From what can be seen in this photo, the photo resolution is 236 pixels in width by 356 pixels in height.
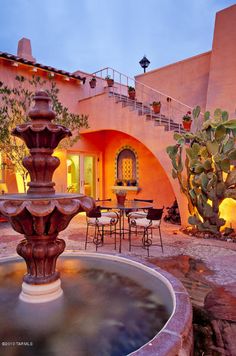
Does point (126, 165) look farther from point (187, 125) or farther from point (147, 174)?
point (187, 125)

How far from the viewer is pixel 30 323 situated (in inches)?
97.7

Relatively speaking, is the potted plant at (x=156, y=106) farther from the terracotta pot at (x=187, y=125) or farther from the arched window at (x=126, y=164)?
the arched window at (x=126, y=164)

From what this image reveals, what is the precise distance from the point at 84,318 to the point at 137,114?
6.96 meters

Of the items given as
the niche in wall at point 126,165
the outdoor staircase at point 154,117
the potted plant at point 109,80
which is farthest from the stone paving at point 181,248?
the potted plant at point 109,80

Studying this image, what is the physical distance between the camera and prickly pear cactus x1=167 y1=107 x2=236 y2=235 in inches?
247

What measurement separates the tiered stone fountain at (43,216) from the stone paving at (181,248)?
53.2 inches

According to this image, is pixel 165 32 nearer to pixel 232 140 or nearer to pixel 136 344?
pixel 232 140

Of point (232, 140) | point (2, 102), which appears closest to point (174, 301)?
point (232, 140)

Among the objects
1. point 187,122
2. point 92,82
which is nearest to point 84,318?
point 187,122

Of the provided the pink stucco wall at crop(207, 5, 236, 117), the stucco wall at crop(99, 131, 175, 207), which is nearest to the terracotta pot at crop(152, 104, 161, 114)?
the stucco wall at crop(99, 131, 175, 207)

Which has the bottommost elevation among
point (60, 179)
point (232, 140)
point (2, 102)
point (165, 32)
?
point (60, 179)

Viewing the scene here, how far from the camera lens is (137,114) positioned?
8.70m

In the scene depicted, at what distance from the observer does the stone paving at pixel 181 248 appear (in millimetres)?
4626

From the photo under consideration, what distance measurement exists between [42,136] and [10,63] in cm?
745
